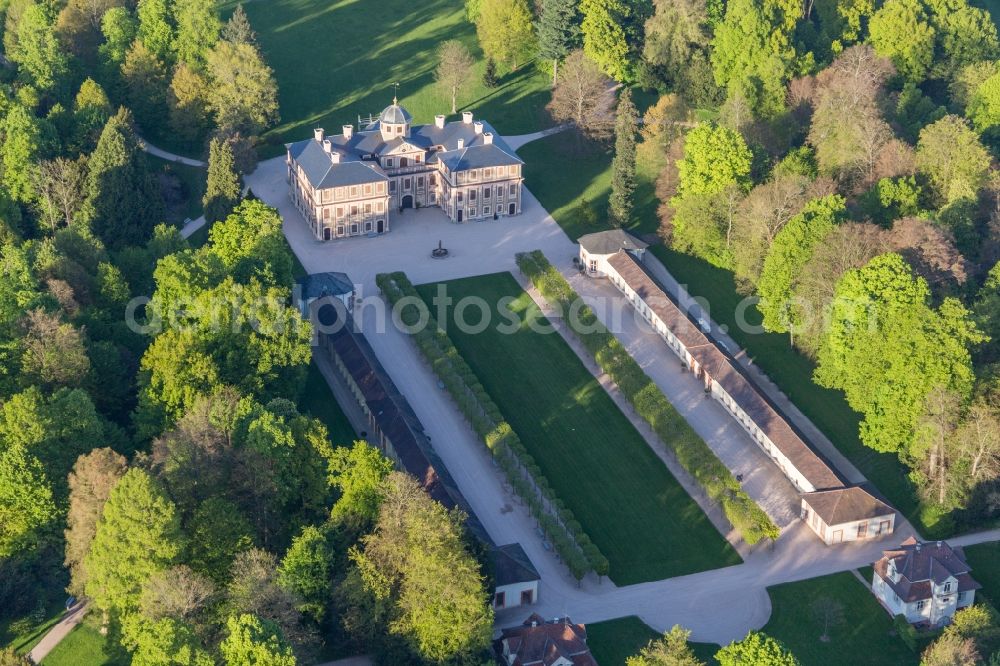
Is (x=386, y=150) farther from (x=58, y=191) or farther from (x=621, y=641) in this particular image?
(x=621, y=641)

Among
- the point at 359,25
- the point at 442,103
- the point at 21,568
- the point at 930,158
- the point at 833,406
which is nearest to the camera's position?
the point at 21,568

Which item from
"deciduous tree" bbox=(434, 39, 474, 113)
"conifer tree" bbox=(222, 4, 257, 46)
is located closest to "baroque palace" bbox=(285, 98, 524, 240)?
"deciduous tree" bbox=(434, 39, 474, 113)

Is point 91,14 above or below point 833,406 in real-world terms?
above

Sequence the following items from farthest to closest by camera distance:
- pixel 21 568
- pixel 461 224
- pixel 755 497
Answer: pixel 461 224
pixel 755 497
pixel 21 568

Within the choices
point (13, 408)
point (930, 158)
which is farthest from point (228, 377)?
point (930, 158)

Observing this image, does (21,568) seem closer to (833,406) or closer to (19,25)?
(833,406)

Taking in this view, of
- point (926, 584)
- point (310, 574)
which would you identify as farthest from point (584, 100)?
point (310, 574)

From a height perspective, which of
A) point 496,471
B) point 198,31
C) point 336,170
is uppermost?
point 198,31
